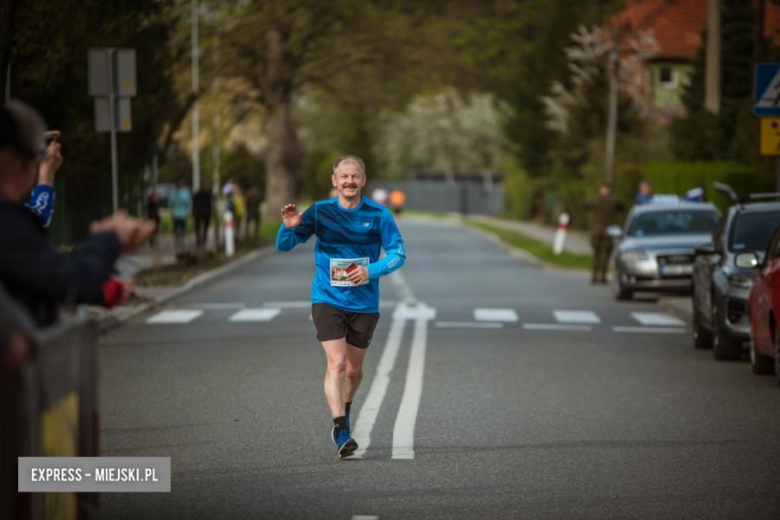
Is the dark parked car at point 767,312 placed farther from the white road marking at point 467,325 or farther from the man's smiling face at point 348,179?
the white road marking at point 467,325

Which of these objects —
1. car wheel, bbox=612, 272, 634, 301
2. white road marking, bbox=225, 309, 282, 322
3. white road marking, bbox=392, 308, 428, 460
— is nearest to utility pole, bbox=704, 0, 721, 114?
car wheel, bbox=612, 272, 634, 301

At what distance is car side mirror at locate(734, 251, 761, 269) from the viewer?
48.8 feet

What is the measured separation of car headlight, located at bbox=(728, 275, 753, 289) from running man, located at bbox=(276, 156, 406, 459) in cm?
678

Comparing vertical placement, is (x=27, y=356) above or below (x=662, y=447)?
above

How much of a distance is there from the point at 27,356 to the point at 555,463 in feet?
18.0

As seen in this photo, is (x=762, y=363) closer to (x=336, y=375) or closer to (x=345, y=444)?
(x=336, y=375)

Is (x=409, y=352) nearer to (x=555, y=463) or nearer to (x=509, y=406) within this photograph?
(x=509, y=406)

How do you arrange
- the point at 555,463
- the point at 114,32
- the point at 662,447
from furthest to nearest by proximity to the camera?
the point at 114,32, the point at 662,447, the point at 555,463

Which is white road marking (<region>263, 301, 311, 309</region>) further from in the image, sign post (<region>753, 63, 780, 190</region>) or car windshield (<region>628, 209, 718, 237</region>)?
sign post (<region>753, 63, 780, 190</region>)

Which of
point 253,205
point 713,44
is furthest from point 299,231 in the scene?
point 253,205

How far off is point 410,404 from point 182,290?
51.3 ft

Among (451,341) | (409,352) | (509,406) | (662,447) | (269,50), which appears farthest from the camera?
(269,50)

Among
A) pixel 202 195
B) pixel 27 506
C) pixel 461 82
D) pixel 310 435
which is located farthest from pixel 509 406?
pixel 461 82

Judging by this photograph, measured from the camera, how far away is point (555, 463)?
374 inches
